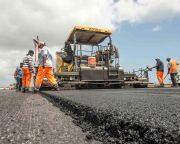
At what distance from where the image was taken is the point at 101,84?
12.7 metres

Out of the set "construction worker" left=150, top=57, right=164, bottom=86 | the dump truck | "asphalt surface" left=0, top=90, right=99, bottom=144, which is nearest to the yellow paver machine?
the dump truck

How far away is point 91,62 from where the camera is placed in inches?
481

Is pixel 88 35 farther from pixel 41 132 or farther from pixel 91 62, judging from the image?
pixel 41 132

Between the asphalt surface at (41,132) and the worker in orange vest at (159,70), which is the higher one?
the worker in orange vest at (159,70)

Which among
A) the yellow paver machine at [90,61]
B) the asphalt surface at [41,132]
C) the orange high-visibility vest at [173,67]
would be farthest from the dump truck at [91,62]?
the asphalt surface at [41,132]

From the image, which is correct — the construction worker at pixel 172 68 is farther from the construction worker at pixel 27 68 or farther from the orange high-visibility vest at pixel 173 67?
the construction worker at pixel 27 68

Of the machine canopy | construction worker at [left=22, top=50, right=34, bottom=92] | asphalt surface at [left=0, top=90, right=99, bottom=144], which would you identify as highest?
the machine canopy

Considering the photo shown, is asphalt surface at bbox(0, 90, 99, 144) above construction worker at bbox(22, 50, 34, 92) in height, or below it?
below

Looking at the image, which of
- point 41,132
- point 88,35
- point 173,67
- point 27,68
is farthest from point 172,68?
point 41,132

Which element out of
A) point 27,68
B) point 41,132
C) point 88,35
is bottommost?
point 41,132

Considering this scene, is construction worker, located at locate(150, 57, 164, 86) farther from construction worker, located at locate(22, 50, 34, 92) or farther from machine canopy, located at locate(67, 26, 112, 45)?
construction worker, located at locate(22, 50, 34, 92)

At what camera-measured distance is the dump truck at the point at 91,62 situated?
12.1 m

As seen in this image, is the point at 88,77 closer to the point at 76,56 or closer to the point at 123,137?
the point at 76,56

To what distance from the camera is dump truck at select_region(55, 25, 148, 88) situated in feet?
39.9
